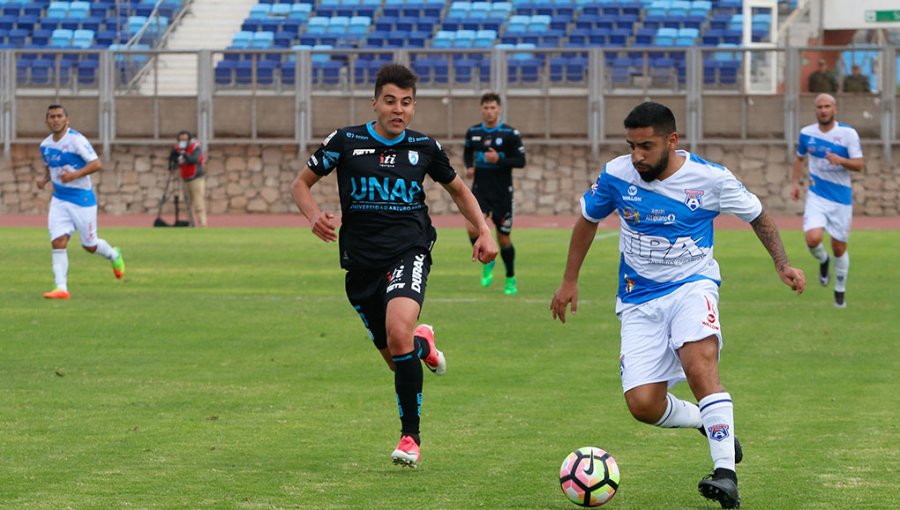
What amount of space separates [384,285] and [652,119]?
6.62 ft

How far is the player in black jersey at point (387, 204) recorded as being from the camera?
8.40 metres

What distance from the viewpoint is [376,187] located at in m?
8.50

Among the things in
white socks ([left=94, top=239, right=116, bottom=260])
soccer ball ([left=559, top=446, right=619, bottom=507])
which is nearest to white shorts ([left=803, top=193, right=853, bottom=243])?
white socks ([left=94, top=239, right=116, bottom=260])

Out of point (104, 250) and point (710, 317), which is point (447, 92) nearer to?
point (104, 250)

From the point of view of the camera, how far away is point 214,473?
783 centimetres

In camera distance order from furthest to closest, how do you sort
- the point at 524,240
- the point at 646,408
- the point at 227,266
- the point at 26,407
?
1. the point at 524,240
2. the point at 227,266
3. the point at 26,407
4. the point at 646,408

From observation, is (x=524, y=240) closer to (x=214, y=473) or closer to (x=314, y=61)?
(x=314, y=61)

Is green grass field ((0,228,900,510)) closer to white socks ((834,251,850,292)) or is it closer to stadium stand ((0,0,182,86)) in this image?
white socks ((834,251,850,292))

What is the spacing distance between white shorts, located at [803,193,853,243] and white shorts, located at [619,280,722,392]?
10577mm

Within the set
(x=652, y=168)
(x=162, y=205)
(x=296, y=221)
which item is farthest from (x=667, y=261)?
(x=162, y=205)

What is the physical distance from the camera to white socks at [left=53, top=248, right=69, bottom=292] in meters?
17.9

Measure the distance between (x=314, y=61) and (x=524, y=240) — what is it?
36.1ft

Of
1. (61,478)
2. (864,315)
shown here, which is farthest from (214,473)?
(864,315)

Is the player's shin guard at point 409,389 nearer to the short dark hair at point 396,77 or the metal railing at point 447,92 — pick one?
the short dark hair at point 396,77
